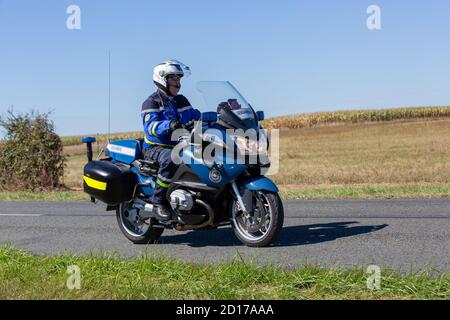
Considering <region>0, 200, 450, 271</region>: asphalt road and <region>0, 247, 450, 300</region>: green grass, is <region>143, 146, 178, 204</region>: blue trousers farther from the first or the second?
<region>0, 247, 450, 300</region>: green grass

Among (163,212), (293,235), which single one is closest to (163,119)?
(163,212)

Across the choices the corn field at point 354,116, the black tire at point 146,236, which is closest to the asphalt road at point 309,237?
the black tire at point 146,236

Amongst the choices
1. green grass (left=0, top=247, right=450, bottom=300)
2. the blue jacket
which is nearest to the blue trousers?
the blue jacket

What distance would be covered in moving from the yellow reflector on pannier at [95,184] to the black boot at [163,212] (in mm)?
769

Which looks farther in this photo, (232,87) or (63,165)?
(63,165)

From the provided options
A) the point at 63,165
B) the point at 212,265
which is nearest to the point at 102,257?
the point at 212,265

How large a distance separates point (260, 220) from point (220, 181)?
24.4 inches

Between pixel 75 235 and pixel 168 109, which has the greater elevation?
pixel 168 109

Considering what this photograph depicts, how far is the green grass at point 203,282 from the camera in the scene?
194 inches

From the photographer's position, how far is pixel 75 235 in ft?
29.1

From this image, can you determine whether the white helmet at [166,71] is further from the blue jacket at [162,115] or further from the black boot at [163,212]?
the black boot at [163,212]
